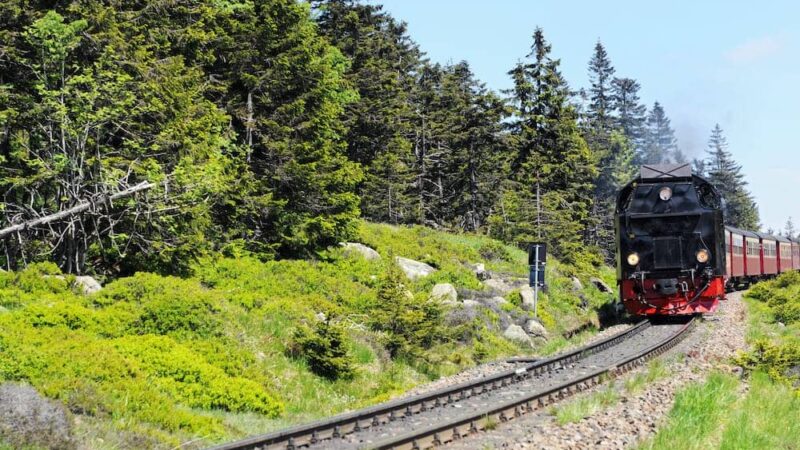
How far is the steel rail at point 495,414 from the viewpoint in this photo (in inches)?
320

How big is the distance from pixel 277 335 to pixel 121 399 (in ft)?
18.6

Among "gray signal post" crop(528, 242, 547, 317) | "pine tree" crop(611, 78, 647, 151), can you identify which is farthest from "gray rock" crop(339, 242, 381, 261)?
"pine tree" crop(611, 78, 647, 151)

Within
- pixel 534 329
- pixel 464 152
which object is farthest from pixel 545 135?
pixel 534 329

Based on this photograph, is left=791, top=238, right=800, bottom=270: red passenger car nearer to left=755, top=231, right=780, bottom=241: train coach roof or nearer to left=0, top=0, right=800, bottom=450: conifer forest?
left=755, top=231, right=780, bottom=241: train coach roof

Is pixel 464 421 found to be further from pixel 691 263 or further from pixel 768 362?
pixel 691 263

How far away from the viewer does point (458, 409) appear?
34.9ft

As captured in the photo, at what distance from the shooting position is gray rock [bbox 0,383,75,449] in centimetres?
702

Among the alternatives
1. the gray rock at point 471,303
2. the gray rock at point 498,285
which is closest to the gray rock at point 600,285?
the gray rock at point 498,285

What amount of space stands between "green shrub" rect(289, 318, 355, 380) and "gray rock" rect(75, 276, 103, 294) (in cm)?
419

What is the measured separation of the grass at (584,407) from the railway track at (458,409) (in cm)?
59

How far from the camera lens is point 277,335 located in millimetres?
14570

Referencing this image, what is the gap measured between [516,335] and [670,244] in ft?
16.7

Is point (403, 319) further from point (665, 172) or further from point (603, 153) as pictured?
point (603, 153)

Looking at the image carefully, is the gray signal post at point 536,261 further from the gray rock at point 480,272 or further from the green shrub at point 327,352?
the green shrub at point 327,352
